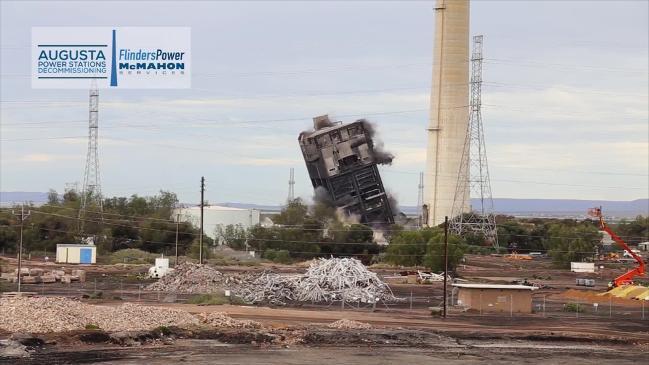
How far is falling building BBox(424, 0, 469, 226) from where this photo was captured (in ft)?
404

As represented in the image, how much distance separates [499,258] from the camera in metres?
132

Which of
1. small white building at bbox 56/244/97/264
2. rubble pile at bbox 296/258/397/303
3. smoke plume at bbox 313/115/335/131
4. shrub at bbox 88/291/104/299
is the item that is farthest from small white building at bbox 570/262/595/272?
shrub at bbox 88/291/104/299

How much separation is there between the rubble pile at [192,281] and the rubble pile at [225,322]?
66.4 ft

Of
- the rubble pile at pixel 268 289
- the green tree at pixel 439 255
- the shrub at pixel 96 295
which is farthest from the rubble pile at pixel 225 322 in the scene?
the green tree at pixel 439 255

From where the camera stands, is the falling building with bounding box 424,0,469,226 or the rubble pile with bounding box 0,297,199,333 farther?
the falling building with bounding box 424,0,469,226

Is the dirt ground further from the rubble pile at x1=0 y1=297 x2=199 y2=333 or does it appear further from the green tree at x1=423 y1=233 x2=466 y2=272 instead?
the green tree at x1=423 y1=233 x2=466 y2=272

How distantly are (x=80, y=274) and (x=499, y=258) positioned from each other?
227ft

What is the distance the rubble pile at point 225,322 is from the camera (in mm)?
48594

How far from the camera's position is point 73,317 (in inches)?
1811

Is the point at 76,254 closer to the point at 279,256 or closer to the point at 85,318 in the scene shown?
the point at 279,256

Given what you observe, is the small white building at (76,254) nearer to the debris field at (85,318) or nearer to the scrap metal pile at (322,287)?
the scrap metal pile at (322,287)

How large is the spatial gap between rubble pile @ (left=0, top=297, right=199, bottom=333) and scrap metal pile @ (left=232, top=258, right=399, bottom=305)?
1831cm

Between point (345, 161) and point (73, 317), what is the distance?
80486 mm

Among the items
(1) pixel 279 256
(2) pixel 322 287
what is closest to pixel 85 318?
(2) pixel 322 287
